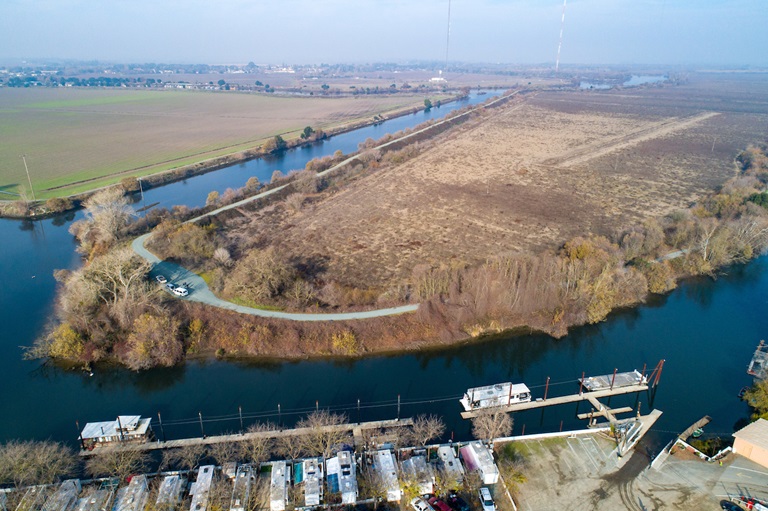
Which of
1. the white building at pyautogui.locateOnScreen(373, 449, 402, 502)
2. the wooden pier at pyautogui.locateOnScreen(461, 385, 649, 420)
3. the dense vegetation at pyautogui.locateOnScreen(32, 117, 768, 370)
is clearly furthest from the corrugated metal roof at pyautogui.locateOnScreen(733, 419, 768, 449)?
the white building at pyautogui.locateOnScreen(373, 449, 402, 502)

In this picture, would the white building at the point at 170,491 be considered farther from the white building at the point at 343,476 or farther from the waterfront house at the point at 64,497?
the white building at the point at 343,476

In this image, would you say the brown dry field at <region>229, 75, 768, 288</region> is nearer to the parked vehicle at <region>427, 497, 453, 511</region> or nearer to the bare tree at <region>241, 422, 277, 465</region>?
the bare tree at <region>241, 422, 277, 465</region>

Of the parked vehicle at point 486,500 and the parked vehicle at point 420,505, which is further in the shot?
the parked vehicle at point 486,500

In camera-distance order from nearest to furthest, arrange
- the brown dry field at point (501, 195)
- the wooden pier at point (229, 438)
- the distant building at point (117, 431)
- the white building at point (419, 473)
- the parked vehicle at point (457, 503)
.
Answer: the parked vehicle at point (457, 503) < the white building at point (419, 473) < the wooden pier at point (229, 438) < the distant building at point (117, 431) < the brown dry field at point (501, 195)

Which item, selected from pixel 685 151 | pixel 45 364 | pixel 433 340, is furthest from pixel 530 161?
pixel 45 364

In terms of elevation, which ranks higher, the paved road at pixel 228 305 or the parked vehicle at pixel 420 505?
the paved road at pixel 228 305

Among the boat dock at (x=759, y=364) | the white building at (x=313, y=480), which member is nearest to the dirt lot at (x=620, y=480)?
the white building at (x=313, y=480)

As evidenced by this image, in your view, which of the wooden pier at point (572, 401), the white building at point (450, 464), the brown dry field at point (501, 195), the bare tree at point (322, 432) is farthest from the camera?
the brown dry field at point (501, 195)

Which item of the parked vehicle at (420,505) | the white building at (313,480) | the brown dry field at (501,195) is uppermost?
the brown dry field at (501,195)
